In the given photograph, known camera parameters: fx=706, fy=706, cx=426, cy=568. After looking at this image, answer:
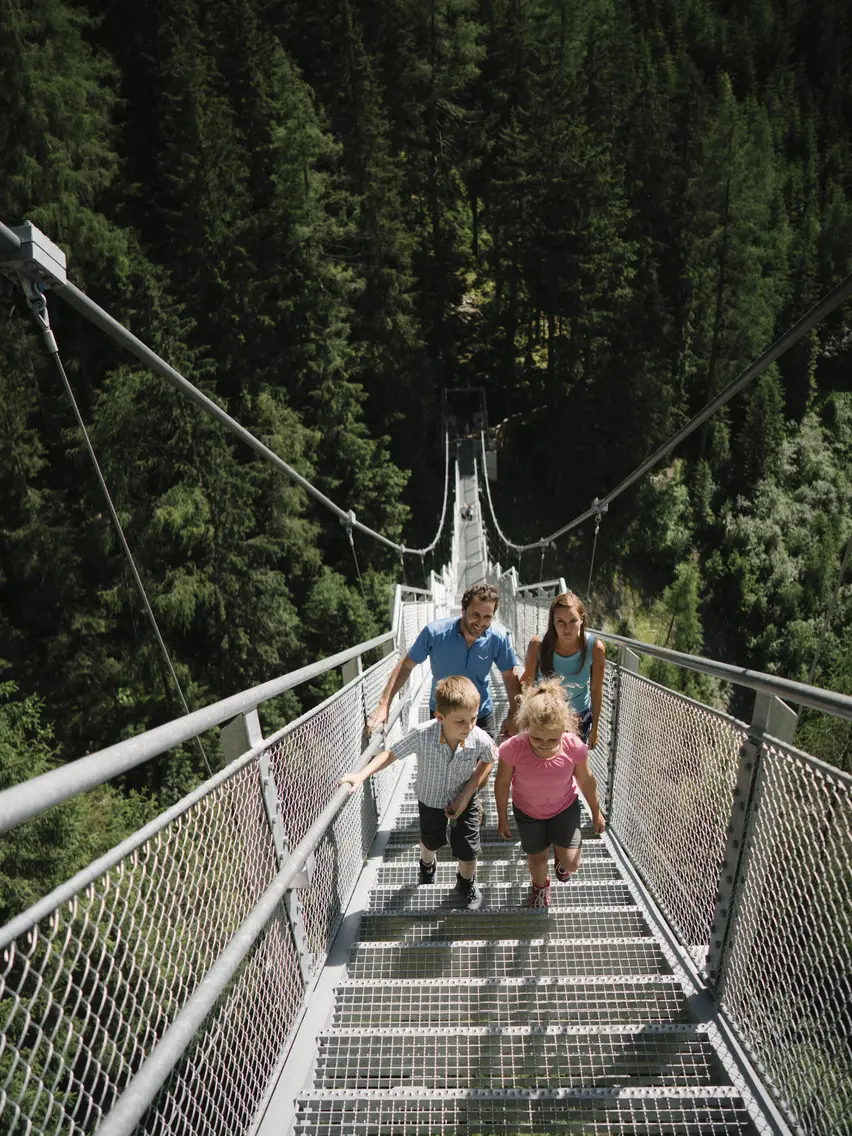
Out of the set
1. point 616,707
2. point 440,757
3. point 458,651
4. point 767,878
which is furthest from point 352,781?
point 616,707

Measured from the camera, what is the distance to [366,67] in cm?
1692

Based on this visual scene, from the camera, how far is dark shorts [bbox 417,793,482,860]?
210 cm

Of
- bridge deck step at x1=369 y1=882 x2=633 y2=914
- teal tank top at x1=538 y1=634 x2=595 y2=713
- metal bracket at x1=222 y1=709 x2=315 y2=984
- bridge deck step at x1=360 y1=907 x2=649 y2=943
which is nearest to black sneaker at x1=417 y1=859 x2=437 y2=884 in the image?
bridge deck step at x1=369 y1=882 x2=633 y2=914

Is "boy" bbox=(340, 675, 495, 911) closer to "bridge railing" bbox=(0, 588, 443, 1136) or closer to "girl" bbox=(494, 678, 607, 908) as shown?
"girl" bbox=(494, 678, 607, 908)

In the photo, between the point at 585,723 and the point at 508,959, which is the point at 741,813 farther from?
the point at 585,723

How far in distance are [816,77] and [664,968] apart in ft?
160

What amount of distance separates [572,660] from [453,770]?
2.12ft

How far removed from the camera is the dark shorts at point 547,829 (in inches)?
80.7

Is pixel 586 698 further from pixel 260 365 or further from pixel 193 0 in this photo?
pixel 193 0

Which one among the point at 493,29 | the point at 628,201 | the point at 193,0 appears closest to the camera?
the point at 193,0

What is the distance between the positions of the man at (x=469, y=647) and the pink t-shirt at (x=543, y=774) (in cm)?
34

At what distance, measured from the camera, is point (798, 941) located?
4.44 ft

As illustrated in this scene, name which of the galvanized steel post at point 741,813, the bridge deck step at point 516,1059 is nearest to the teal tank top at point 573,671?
the galvanized steel post at point 741,813

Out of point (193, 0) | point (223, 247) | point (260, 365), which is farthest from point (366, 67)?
point (260, 365)
